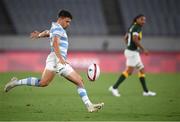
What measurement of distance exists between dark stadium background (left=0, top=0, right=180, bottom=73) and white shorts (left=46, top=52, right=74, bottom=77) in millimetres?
15168

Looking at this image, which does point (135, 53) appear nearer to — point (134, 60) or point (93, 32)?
point (134, 60)

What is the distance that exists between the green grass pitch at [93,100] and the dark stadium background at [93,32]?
7.46m

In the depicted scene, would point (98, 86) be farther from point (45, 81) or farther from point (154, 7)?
point (154, 7)

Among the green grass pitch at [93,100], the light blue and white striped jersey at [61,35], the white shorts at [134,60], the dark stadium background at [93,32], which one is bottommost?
the green grass pitch at [93,100]

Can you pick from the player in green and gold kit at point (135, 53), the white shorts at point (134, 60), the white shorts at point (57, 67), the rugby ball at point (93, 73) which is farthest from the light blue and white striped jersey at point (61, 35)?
the white shorts at point (134, 60)

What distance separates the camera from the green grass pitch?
11.0 m

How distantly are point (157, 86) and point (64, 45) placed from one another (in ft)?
27.1

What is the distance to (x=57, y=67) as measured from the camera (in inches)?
455

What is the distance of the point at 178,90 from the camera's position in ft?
57.7

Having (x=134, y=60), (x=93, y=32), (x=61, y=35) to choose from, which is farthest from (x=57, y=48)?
(x=93, y=32)

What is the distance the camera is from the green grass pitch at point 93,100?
36.2ft

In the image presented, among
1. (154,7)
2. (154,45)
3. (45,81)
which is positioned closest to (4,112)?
(45,81)

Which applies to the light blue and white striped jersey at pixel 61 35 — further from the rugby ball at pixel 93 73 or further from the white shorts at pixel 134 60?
the white shorts at pixel 134 60

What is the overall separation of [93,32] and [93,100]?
1614 cm
